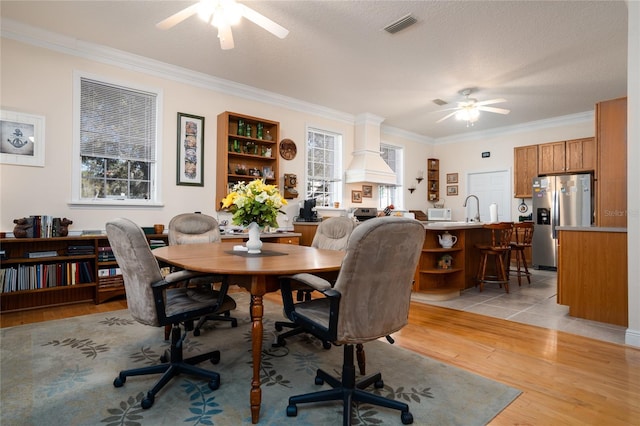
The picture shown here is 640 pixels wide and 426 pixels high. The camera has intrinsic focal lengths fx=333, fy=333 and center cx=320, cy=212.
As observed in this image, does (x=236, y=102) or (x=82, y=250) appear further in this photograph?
(x=236, y=102)

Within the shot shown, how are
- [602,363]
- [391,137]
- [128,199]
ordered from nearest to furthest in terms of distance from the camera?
[602,363], [128,199], [391,137]

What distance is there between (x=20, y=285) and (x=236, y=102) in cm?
340

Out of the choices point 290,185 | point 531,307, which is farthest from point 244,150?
point 531,307

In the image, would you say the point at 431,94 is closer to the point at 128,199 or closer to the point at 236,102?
the point at 236,102

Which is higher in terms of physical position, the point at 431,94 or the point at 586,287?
the point at 431,94

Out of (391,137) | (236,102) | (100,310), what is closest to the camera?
(100,310)

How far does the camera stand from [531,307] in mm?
3713

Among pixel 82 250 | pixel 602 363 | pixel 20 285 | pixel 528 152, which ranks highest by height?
pixel 528 152

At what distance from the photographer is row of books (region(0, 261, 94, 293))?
3.22 meters

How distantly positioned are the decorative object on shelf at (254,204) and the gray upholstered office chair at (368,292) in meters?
0.82

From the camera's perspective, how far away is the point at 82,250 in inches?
141

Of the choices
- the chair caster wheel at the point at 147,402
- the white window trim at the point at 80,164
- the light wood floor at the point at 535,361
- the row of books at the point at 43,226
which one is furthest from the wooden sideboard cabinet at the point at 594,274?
the row of books at the point at 43,226

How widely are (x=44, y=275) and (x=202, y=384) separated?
8.45ft

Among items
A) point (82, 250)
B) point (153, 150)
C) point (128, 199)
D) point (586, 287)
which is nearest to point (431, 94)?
point (586, 287)
